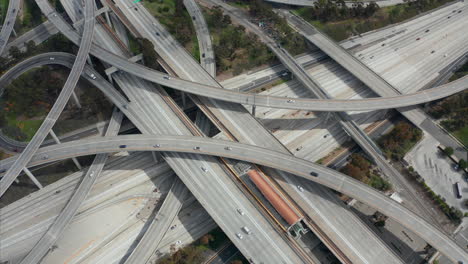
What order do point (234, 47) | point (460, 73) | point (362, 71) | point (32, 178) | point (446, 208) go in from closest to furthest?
point (32, 178), point (446, 208), point (362, 71), point (460, 73), point (234, 47)

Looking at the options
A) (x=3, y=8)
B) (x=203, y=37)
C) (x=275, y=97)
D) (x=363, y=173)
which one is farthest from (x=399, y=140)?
(x=3, y=8)

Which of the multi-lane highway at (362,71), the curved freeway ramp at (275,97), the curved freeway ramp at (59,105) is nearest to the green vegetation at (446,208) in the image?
the multi-lane highway at (362,71)

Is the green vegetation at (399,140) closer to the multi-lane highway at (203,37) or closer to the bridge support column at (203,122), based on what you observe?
the bridge support column at (203,122)

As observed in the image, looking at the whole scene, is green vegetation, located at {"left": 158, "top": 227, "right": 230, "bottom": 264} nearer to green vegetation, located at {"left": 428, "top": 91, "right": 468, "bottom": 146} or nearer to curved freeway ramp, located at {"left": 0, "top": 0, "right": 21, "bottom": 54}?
green vegetation, located at {"left": 428, "top": 91, "right": 468, "bottom": 146}

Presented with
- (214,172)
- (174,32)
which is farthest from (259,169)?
(174,32)

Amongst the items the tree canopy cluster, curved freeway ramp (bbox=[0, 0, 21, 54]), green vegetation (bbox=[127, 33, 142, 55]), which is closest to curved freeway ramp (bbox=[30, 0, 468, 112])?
the tree canopy cluster

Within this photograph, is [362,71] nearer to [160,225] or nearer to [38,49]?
[160,225]
